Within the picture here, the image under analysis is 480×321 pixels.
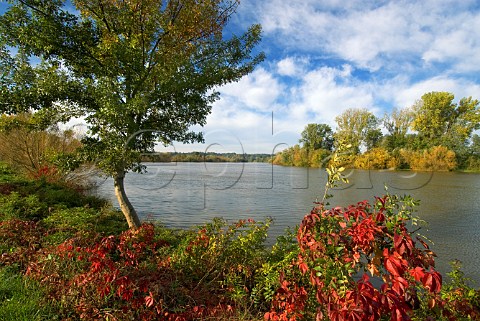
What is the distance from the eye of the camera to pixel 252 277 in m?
4.68

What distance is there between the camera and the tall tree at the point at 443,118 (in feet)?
174

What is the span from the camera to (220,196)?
Answer: 61.9 ft

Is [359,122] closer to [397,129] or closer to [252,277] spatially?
[397,129]

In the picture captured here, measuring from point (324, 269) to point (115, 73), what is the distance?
602 centimetres

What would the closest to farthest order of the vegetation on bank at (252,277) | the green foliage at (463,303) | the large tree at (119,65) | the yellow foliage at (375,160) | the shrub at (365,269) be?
the shrub at (365,269) < the vegetation on bank at (252,277) < the green foliage at (463,303) < the large tree at (119,65) < the yellow foliage at (375,160)

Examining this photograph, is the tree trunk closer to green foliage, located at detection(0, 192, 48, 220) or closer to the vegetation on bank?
the vegetation on bank

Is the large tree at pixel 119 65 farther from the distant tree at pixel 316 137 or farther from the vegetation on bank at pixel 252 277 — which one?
the distant tree at pixel 316 137

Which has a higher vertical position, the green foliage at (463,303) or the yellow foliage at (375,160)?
the yellow foliage at (375,160)

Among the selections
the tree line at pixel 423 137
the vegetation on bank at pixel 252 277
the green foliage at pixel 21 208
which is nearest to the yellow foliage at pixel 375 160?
the tree line at pixel 423 137

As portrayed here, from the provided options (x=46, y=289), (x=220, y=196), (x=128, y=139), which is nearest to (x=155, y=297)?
(x=46, y=289)

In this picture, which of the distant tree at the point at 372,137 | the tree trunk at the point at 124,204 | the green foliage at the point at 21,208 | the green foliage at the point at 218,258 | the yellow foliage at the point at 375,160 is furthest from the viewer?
the distant tree at the point at 372,137

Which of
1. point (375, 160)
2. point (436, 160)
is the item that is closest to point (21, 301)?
point (375, 160)

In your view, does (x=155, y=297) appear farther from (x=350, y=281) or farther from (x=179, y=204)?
(x=179, y=204)

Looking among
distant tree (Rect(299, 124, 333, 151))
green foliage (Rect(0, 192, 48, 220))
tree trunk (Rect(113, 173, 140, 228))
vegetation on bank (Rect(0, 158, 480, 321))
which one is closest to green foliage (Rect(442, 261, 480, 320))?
vegetation on bank (Rect(0, 158, 480, 321))
